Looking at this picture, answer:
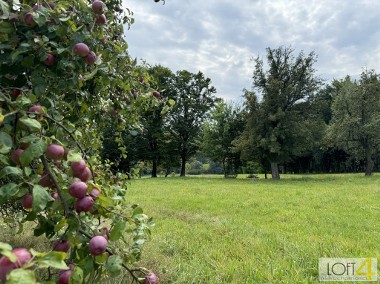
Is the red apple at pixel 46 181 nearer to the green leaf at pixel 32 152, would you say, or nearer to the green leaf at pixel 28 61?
the green leaf at pixel 32 152

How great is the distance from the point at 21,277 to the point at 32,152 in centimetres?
38

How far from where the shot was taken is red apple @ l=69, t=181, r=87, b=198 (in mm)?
968

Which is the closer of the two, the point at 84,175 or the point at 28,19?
the point at 84,175

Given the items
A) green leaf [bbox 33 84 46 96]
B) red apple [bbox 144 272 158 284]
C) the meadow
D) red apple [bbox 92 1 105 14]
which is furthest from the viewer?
the meadow

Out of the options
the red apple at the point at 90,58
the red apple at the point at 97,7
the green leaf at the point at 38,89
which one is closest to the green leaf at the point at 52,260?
the green leaf at the point at 38,89

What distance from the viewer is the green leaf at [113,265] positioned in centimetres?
96

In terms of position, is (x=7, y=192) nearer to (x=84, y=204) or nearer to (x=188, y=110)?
(x=84, y=204)

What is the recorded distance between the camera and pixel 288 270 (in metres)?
3.50

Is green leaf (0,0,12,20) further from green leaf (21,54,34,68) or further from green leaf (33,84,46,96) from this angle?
green leaf (33,84,46,96)

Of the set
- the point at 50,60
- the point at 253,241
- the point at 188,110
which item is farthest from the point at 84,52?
the point at 188,110

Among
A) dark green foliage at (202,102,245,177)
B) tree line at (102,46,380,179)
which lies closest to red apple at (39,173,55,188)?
tree line at (102,46,380,179)

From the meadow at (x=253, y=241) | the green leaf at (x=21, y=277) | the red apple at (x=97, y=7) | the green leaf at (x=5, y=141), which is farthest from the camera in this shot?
the meadow at (x=253, y=241)

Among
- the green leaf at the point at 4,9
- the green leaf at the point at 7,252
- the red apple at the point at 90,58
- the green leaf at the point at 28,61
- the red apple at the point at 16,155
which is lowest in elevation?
the green leaf at the point at 7,252

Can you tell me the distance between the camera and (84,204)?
984 mm
